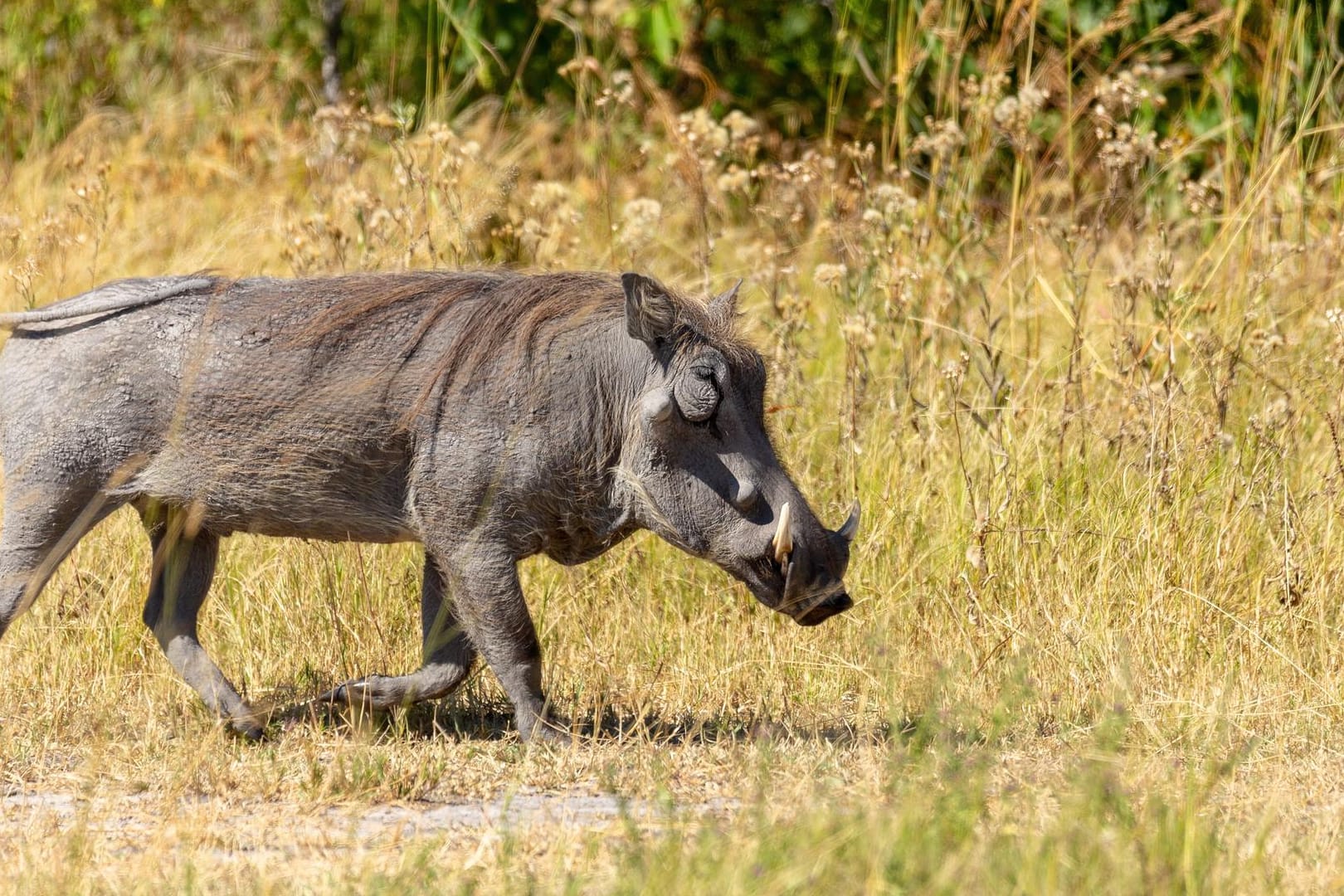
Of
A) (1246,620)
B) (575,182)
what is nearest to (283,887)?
(1246,620)

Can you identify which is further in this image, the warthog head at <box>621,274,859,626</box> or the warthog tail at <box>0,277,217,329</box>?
the warthog tail at <box>0,277,217,329</box>

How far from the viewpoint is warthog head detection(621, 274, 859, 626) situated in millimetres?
3984

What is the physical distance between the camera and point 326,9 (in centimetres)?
927

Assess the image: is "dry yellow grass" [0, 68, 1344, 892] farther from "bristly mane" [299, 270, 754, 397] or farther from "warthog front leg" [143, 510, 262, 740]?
"bristly mane" [299, 270, 754, 397]

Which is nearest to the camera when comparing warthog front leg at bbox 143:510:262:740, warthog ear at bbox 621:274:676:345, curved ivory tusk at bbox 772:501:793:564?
curved ivory tusk at bbox 772:501:793:564

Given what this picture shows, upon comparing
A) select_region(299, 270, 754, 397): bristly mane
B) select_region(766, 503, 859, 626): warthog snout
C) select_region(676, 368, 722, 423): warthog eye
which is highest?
select_region(299, 270, 754, 397): bristly mane

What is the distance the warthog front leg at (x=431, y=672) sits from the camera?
13.7ft

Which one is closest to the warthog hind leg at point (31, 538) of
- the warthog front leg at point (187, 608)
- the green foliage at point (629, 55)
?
the warthog front leg at point (187, 608)

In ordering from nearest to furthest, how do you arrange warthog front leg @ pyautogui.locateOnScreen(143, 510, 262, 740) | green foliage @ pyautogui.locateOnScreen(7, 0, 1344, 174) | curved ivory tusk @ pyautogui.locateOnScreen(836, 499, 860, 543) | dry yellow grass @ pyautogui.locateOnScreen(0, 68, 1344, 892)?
dry yellow grass @ pyautogui.locateOnScreen(0, 68, 1344, 892)
curved ivory tusk @ pyautogui.locateOnScreen(836, 499, 860, 543)
warthog front leg @ pyautogui.locateOnScreen(143, 510, 262, 740)
green foliage @ pyautogui.locateOnScreen(7, 0, 1344, 174)

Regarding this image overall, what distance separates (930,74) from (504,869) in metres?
7.47

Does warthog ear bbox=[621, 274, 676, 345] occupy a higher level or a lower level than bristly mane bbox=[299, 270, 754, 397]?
higher

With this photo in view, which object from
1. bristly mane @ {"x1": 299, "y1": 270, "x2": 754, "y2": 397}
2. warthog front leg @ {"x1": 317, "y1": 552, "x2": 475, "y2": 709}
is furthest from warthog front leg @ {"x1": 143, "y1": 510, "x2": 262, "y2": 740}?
bristly mane @ {"x1": 299, "y1": 270, "x2": 754, "y2": 397}

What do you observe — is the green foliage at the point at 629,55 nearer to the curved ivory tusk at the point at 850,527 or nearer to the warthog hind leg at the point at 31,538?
the curved ivory tusk at the point at 850,527

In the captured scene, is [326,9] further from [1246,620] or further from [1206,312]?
[1246,620]
